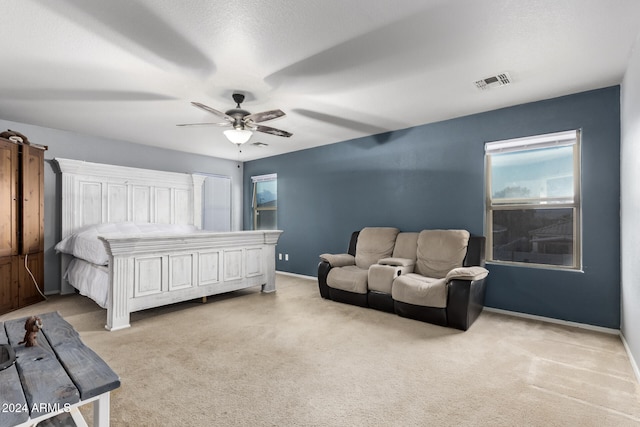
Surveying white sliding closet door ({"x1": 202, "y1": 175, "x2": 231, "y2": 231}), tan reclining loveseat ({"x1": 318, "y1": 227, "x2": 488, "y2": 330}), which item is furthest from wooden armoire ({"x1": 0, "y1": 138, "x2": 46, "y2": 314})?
tan reclining loveseat ({"x1": 318, "y1": 227, "x2": 488, "y2": 330})

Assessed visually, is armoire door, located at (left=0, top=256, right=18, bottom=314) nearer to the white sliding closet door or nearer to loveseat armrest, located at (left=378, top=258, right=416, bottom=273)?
the white sliding closet door

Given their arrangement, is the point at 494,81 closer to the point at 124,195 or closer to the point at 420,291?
the point at 420,291

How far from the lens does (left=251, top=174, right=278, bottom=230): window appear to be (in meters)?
6.79

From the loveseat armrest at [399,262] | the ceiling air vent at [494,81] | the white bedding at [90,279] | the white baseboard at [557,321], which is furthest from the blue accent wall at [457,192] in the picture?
the white bedding at [90,279]

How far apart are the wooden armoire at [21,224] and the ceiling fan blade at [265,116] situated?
10.2 ft

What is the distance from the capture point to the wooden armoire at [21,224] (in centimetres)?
371

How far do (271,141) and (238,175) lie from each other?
213 centimetres

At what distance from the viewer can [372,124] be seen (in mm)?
4484

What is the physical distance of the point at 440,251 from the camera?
3.89 m

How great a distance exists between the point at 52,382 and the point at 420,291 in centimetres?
306

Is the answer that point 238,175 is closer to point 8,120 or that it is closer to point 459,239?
point 8,120

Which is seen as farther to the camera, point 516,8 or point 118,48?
point 118,48

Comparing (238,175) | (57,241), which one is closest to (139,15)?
(57,241)

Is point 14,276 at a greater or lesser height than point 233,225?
lesser
